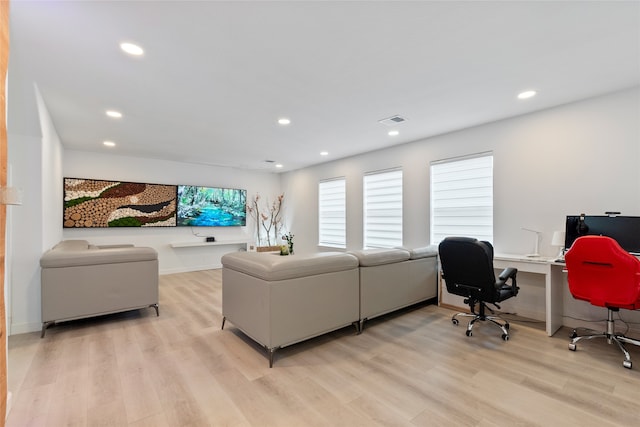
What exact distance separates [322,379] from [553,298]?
8.72 ft

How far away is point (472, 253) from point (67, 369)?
12.1ft

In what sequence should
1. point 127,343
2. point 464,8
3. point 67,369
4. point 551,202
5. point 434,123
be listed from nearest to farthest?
point 464,8
point 67,369
point 127,343
point 551,202
point 434,123

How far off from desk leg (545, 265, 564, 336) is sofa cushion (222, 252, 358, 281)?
6.79 ft

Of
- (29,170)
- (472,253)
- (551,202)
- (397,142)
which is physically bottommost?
(472,253)

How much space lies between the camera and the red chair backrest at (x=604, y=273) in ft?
7.71

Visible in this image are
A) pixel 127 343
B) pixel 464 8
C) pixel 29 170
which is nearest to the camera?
pixel 464 8

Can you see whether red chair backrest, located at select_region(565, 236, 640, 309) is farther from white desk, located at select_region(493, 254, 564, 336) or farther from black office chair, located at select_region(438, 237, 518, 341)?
black office chair, located at select_region(438, 237, 518, 341)

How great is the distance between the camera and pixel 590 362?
245cm

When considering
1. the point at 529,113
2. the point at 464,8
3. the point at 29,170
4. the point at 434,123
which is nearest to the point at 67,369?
the point at 29,170

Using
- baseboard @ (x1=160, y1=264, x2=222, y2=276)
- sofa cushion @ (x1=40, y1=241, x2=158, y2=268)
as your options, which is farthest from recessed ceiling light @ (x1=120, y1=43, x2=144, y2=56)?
baseboard @ (x1=160, y1=264, x2=222, y2=276)

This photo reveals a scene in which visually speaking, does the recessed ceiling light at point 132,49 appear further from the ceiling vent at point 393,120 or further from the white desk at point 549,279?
the white desk at point 549,279

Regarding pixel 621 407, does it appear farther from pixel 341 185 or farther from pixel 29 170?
pixel 29 170

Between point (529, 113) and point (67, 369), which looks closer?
point (67, 369)

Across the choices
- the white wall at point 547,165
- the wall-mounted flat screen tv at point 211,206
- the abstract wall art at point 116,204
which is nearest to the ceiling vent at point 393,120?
the white wall at point 547,165
